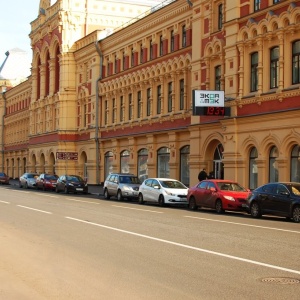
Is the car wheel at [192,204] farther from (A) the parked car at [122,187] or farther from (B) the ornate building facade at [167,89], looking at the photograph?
(A) the parked car at [122,187]

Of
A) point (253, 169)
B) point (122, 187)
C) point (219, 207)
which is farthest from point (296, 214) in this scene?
point (122, 187)

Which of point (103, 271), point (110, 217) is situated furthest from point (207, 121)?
point (103, 271)

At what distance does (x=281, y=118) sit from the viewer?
99.3 feet

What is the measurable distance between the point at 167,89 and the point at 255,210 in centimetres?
2060

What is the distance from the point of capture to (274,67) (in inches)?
1236

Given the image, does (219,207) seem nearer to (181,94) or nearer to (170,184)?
(170,184)

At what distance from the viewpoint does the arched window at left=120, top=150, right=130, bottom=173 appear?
50.7m

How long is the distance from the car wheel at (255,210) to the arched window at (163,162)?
63.0ft

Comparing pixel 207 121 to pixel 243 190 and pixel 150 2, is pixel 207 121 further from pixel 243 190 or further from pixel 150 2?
pixel 150 2

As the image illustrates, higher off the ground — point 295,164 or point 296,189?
point 295,164

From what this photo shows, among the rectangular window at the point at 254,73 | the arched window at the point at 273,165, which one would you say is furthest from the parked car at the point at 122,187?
the rectangular window at the point at 254,73

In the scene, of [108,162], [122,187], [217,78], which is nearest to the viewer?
[217,78]

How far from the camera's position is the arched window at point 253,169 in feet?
108

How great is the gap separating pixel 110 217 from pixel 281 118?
11.5 m
